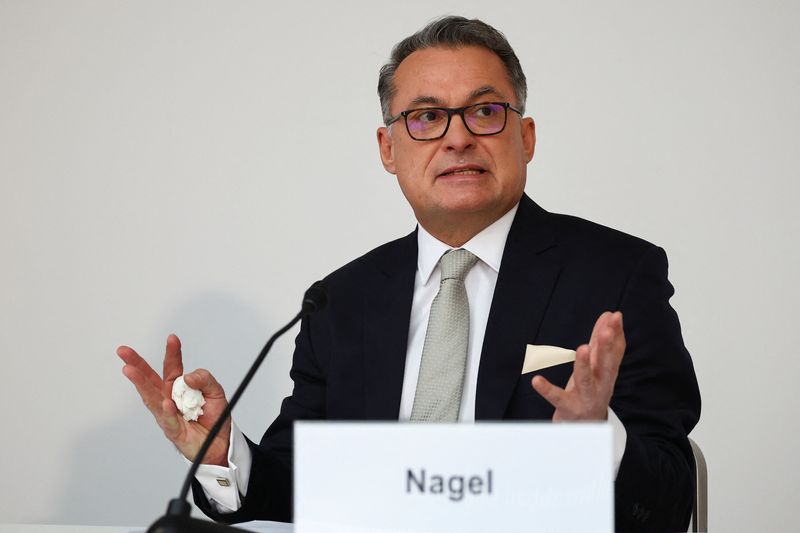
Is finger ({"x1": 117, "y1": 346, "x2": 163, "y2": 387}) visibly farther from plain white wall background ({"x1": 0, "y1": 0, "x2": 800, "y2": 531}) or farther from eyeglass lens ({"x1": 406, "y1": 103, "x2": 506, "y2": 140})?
plain white wall background ({"x1": 0, "y1": 0, "x2": 800, "y2": 531})

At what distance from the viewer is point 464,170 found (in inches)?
77.2

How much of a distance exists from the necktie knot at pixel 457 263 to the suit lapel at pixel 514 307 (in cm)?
8

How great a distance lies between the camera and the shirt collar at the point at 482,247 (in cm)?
198

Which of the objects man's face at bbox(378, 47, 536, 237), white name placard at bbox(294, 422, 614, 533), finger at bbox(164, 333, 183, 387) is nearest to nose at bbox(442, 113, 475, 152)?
→ man's face at bbox(378, 47, 536, 237)

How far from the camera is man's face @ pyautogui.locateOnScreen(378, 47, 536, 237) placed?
195cm

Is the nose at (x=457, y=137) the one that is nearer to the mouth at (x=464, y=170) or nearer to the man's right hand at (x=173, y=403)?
the mouth at (x=464, y=170)

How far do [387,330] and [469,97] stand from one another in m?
0.54

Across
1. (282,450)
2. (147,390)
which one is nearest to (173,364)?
(147,390)

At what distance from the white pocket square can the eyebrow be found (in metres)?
0.63

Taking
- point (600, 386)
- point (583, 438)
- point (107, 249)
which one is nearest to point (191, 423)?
point (600, 386)

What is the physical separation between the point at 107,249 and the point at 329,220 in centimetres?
80

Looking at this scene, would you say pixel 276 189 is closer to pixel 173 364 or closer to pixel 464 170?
pixel 464 170

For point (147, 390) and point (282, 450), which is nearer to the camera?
point (147, 390)

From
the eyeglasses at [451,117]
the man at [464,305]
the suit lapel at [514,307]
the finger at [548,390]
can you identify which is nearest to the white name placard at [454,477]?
the finger at [548,390]
